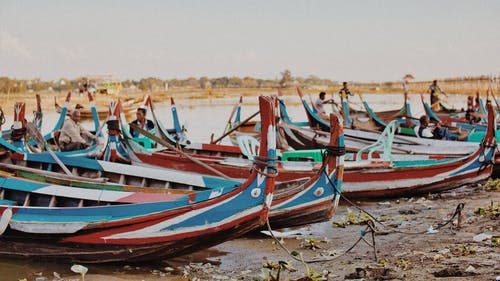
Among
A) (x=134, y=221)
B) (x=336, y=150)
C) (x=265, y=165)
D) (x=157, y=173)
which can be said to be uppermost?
(x=336, y=150)

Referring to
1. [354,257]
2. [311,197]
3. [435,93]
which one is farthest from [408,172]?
[435,93]

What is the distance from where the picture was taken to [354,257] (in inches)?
268

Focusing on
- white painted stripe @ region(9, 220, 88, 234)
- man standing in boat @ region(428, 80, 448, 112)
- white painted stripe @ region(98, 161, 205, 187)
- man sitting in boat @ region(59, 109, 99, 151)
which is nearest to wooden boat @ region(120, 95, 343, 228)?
white painted stripe @ region(98, 161, 205, 187)

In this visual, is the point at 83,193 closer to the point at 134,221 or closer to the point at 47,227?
the point at 47,227

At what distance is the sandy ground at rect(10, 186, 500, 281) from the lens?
5926mm

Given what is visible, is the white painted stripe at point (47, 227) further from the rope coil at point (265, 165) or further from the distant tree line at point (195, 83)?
the distant tree line at point (195, 83)

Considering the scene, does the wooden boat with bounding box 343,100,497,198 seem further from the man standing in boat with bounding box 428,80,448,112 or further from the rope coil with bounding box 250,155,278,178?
the man standing in boat with bounding box 428,80,448,112

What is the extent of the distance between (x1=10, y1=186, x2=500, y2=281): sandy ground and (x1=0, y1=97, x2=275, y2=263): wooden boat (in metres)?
0.29

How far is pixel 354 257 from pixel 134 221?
Result: 2.46 meters

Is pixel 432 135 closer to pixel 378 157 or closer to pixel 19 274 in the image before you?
pixel 378 157

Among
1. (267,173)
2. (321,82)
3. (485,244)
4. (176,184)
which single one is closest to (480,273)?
(485,244)

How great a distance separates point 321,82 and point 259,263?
4628 inches

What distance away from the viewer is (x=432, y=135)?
12969 millimetres

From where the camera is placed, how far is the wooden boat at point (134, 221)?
5922 mm
